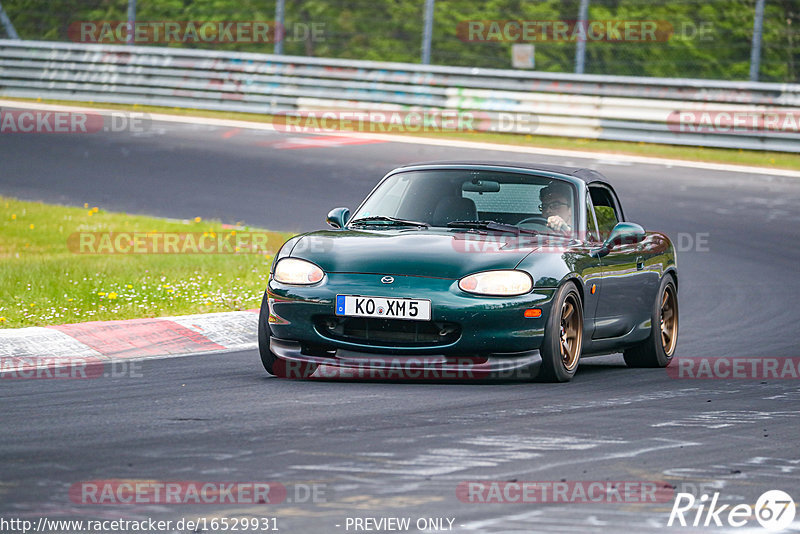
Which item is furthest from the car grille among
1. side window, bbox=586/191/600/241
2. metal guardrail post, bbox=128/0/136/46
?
metal guardrail post, bbox=128/0/136/46

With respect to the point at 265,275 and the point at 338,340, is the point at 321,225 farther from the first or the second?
the point at 338,340

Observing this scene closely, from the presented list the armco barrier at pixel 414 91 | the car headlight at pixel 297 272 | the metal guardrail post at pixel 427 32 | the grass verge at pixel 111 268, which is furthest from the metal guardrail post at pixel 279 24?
the car headlight at pixel 297 272

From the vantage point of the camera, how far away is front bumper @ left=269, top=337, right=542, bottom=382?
7.44m

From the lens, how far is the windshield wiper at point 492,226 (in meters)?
8.35

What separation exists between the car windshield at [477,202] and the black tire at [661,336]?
1.17m

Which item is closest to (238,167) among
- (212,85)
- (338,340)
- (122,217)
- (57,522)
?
(122,217)

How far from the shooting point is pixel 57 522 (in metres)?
4.53

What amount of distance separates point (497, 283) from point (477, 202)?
132 cm

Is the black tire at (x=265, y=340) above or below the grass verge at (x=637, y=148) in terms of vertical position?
below

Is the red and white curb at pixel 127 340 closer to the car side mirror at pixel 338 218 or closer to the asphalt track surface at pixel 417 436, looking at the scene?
the asphalt track surface at pixel 417 436

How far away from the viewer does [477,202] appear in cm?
874

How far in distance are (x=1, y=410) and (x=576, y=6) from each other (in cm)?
2551

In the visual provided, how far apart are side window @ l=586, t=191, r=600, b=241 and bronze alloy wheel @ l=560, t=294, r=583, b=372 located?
850 mm

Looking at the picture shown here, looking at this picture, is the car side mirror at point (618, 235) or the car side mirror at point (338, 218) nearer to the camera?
the car side mirror at point (618, 235)
